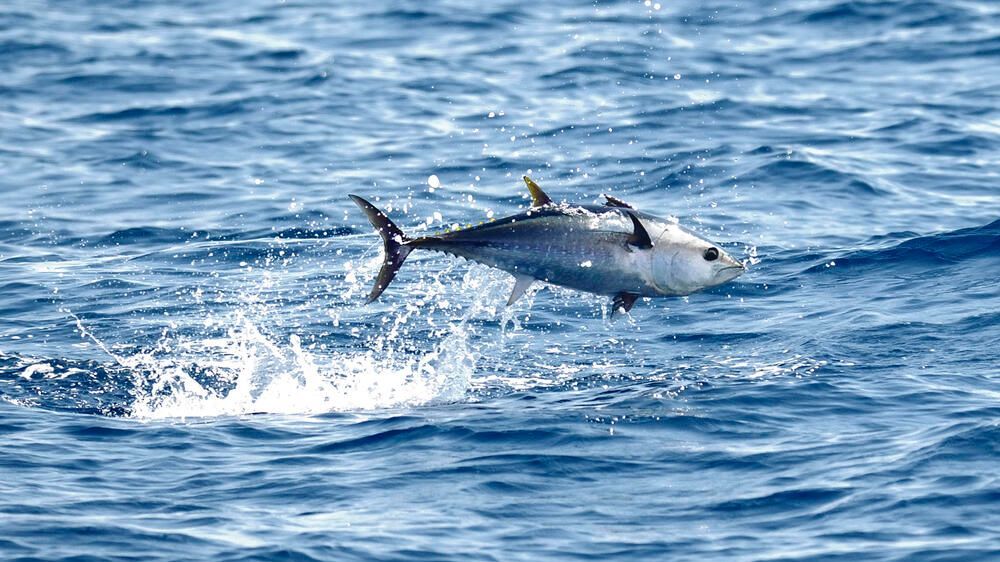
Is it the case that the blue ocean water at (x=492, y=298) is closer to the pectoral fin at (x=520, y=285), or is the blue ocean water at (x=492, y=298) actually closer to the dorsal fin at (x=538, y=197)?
the pectoral fin at (x=520, y=285)

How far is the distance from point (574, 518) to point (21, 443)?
409 cm

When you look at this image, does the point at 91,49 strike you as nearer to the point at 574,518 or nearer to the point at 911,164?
the point at 911,164

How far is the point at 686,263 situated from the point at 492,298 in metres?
4.48

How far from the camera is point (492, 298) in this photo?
14.3 m

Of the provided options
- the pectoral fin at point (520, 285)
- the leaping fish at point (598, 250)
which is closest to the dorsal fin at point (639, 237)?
the leaping fish at point (598, 250)

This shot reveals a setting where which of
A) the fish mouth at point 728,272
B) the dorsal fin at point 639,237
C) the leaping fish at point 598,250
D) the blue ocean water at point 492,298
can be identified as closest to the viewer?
the blue ocean water at point 492,298

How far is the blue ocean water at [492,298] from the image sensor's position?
916 cm

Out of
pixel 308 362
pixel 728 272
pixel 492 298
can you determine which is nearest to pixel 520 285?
pixel 728 272

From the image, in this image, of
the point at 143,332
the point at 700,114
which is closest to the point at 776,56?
A: the point at 700,114

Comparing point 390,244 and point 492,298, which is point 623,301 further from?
point 492,298

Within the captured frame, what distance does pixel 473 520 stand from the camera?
9.00 metres

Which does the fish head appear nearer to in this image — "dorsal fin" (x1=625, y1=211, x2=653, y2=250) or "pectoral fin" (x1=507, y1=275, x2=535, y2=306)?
"dorsal fin" (x1=625, y1=211, x2=653, y2=250)

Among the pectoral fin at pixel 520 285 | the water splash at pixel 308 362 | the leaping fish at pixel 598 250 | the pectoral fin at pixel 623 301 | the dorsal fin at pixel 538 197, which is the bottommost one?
the water splash at pixel 308 362

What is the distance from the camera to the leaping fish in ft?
32.8
